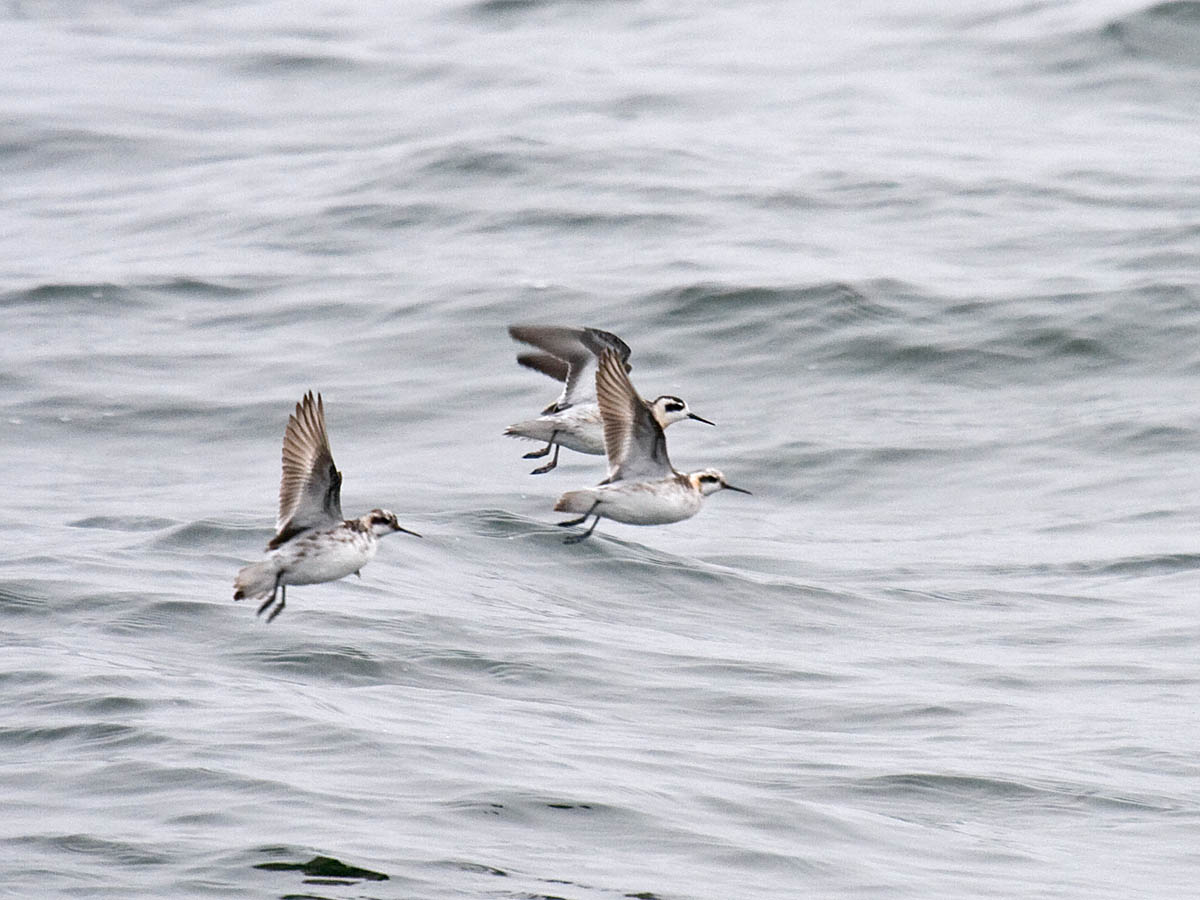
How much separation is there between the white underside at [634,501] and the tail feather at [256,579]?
79.0 inches

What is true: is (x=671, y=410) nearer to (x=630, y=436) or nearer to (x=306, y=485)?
(x=630, y=436)

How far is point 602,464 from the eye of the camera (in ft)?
65.4

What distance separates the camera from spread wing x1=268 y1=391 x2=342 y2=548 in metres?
10.4

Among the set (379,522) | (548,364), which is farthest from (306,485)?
(548,364)

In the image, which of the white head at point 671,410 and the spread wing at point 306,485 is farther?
the white head at point 671,410

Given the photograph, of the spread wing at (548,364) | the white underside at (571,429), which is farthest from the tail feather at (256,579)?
the spread wing at (548,364)

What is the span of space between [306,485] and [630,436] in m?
2.53

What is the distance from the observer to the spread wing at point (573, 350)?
14.7 metres

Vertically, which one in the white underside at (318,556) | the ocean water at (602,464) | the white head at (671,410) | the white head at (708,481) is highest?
the white underside at (318,556)

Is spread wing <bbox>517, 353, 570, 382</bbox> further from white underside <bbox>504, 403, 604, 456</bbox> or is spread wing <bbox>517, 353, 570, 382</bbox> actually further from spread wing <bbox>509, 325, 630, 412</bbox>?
white underside <bbox>504, 403, 604, 456</bbox>

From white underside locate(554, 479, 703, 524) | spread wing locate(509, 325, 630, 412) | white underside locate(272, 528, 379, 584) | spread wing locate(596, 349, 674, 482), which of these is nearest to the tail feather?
white underside locate(272, 528, 379, 584)

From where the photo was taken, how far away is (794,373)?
21.7 m

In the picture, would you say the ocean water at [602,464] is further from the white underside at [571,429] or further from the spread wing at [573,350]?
the spread wing at [573,350]

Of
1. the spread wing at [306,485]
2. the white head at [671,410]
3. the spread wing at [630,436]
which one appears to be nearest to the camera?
the spread wing at [306,485]
